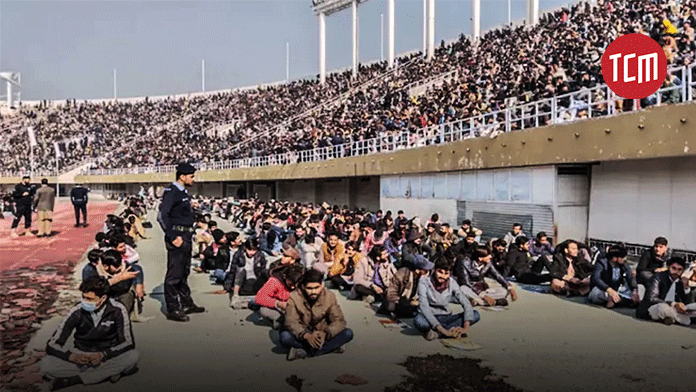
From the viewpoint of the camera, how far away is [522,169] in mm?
16812

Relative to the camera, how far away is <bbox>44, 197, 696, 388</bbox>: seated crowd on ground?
561 cm

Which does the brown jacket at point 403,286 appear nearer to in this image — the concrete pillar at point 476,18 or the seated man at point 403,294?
the seated man at point 403,294

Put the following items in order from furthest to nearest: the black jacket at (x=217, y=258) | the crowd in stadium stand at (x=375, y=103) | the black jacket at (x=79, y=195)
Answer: the black jacket at (x=79, y=195) → the crowd in stadium stand at (x=375, y=103) → the black jacket at (x=217, y=258)

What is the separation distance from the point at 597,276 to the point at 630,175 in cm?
590

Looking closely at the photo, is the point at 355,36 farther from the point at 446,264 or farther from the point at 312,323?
the point at 312,323

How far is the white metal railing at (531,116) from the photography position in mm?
12703

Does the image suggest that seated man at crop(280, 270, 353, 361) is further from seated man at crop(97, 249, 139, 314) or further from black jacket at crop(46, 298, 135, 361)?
seated man at crop(97, 249, 139, 314)

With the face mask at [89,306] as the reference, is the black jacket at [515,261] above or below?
below

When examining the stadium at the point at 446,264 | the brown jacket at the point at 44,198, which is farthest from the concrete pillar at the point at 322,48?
the brown jacket at the point at 44,198

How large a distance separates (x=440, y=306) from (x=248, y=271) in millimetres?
3301

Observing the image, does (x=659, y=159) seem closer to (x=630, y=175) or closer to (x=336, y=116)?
(x=630, y=175)

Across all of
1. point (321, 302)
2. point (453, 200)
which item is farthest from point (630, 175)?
point (321, 302)

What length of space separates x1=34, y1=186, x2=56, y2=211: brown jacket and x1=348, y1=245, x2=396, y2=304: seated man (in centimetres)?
1271

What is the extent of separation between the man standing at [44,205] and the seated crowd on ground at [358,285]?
717 cm
